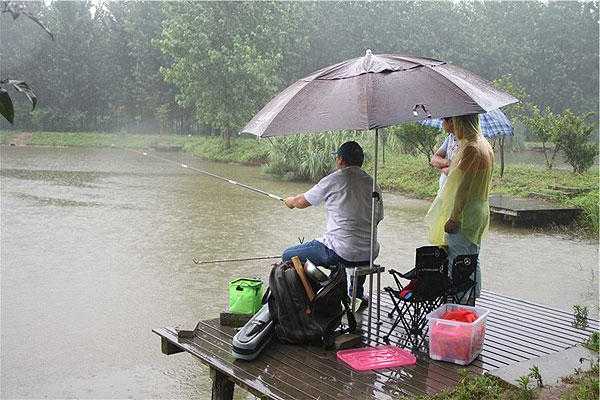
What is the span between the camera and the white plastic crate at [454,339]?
3.19m

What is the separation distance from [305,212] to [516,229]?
305 centimetres

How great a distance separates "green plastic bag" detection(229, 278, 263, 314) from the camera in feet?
12.2

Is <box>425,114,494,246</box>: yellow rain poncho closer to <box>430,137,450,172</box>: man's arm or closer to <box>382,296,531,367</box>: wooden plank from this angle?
<box>430,137,450,172</box>: man's arm

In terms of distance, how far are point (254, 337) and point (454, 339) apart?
37.6 inches

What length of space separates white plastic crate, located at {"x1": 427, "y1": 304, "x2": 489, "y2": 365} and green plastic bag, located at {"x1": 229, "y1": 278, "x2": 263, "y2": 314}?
0.97 m

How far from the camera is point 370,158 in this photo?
14641mm

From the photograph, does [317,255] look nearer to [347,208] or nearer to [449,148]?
[347,208]

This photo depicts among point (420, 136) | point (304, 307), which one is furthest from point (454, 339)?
point (420, 136)

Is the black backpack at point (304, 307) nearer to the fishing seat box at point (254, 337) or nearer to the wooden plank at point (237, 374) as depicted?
the fishing seat box at point (254, 337)

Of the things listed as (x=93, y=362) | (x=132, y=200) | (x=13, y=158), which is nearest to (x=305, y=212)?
(x=132, y=200)

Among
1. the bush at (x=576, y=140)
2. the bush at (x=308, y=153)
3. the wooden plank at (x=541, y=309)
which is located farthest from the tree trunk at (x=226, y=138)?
the wooden plank at (x=541, y=309)

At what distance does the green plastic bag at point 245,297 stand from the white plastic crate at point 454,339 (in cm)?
97

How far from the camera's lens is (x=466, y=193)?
142 inches

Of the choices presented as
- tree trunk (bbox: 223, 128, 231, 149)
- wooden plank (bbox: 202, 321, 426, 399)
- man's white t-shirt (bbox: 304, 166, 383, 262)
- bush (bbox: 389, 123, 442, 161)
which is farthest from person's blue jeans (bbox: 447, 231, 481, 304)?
tree trunk (bbox: 223, 128, 231, 149)
